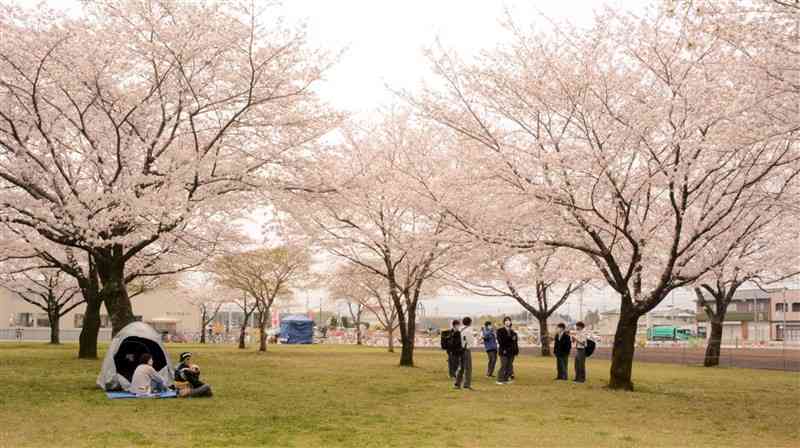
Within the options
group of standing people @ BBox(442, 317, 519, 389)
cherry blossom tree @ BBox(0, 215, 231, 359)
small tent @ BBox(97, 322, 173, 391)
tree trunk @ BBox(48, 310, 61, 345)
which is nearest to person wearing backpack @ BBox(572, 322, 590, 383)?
group of standing people @ BBox(442, 317, 519, 389)

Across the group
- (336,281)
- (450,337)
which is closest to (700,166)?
(450,337)

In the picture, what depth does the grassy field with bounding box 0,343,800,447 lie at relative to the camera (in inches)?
352

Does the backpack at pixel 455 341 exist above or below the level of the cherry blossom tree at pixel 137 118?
below

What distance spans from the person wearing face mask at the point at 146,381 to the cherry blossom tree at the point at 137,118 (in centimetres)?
272

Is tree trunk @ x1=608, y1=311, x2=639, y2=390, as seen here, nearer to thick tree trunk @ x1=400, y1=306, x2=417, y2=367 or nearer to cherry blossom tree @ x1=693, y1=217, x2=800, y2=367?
cherry blossom tree @ x1=693, y1=217, x2=800, y2=367

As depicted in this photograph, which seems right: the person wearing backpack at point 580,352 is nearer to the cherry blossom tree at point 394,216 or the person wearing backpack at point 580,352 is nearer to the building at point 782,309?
the cherry blossom tree at point 394,216

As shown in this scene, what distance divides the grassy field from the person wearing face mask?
0.62 metres

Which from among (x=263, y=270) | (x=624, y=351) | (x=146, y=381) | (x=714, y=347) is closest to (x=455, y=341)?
(x=624, y=351)

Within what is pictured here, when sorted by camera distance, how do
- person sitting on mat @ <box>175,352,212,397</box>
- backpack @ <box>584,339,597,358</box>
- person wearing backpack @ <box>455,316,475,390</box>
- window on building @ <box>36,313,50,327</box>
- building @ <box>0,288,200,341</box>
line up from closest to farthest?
1. person sitting on mat @ <box>175,352,212,397</box>
2. person wearing backpack @ <box>455,316,475,390</box>
3. backpack @ <box>584,339,597,358</box>
4. building @ <box>0,288,200,341</box>
5. window on building @ <box>36,313,50,327</box>

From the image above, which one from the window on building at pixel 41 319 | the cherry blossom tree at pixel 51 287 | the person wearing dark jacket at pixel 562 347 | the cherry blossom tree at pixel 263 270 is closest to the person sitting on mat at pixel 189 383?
the person wearing dark jacket at pixel 562 347

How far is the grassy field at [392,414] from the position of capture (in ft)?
29.3

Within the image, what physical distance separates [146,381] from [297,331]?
4489 cm

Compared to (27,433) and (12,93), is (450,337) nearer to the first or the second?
(27,433)

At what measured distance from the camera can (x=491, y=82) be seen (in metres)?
15.3
